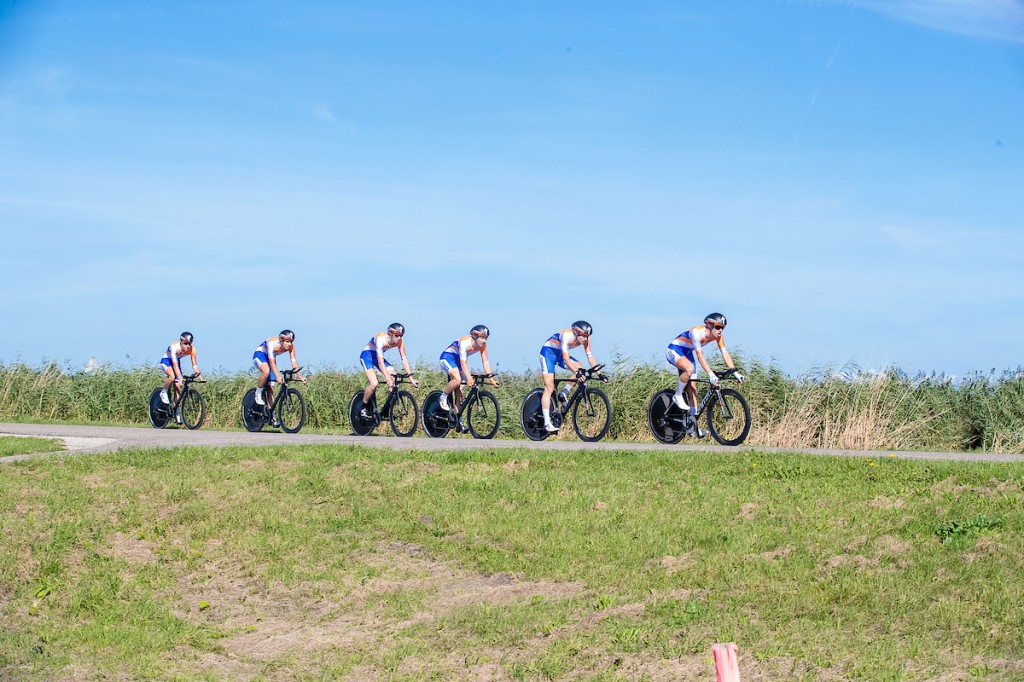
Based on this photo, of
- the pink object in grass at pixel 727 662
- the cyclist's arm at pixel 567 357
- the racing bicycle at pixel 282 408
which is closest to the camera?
the pink object in grass at pixel 727 662

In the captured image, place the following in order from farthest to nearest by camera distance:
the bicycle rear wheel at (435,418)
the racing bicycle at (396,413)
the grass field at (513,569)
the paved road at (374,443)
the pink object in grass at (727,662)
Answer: the racing bicycle at (396,413), the bicycle rear wheel at (435,418), the paved road at (374,443), the grass field at (513,569), the pink object in grass at (727,662)

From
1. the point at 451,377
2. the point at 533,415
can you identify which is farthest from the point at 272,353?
the point at 533,415

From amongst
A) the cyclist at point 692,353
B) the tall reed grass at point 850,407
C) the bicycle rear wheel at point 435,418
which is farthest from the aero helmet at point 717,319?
the bicycle rear wheel at point 435,418

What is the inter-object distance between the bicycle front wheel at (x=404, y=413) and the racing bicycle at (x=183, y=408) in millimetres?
5570

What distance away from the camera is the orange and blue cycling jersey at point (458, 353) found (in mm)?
20406

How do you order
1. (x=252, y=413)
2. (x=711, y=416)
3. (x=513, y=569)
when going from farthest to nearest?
(x=252, y=413) < (x=711, y=416) < (x=513, y=569)

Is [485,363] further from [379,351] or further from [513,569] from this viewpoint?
[513,569]

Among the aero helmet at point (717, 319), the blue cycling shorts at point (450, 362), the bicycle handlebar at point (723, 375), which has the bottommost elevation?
the bicycle handlebar at point (723, 375)

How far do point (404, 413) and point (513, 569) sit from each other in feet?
33.9

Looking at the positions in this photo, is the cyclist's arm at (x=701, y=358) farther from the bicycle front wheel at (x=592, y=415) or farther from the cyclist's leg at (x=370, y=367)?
the cyclist's leg at (x=370, y=367)

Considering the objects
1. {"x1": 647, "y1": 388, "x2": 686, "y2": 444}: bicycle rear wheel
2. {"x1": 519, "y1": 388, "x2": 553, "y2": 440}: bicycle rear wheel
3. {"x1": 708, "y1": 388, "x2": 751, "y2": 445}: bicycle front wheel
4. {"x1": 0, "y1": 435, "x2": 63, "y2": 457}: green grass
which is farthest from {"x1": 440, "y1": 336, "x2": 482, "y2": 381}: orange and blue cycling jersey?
{"x1": 0, "y1": 435, "x2": 63, "y2": 457}: green grass

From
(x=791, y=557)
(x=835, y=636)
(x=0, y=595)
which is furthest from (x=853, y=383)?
(x=0, y=595)

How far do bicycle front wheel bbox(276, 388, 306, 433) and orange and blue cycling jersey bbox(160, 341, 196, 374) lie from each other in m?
3.25

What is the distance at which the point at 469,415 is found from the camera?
2091cm
